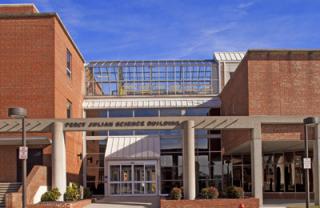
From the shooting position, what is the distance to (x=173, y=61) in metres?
50.3

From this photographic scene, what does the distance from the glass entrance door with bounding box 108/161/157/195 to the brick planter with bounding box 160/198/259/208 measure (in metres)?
11.7

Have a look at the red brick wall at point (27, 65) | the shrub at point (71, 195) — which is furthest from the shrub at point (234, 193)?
the red brick wall at point (27, 65)

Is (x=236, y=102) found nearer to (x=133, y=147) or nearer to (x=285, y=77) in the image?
(x=285, y=77)

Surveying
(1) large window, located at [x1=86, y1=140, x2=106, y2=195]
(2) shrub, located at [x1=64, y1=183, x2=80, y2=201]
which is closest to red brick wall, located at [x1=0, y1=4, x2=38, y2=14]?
(1) large window, located at [x1=86, y1=140, x2=106, y2=195]

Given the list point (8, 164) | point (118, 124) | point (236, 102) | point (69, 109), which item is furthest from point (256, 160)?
point (69, 109)

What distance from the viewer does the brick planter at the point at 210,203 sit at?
2802cm

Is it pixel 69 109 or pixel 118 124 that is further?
pixel 69 109

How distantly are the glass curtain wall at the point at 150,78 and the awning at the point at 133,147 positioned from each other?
5.36 m

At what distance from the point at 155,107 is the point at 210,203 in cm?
1805

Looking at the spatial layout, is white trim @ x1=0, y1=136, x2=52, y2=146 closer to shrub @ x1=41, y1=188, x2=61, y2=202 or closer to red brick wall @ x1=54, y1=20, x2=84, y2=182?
red brick wall @ x1=54, y1=20, x2=84, y2=182

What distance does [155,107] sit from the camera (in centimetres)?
4522

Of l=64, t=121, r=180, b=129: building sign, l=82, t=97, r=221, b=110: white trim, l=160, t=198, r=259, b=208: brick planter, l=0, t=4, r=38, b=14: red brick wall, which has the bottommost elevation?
l=160, t=198, r=259, b=208: brick planter

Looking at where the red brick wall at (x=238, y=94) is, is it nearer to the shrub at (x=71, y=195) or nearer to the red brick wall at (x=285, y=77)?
the red brick wall at (x=285, y=77)

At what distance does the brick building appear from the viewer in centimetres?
3061
